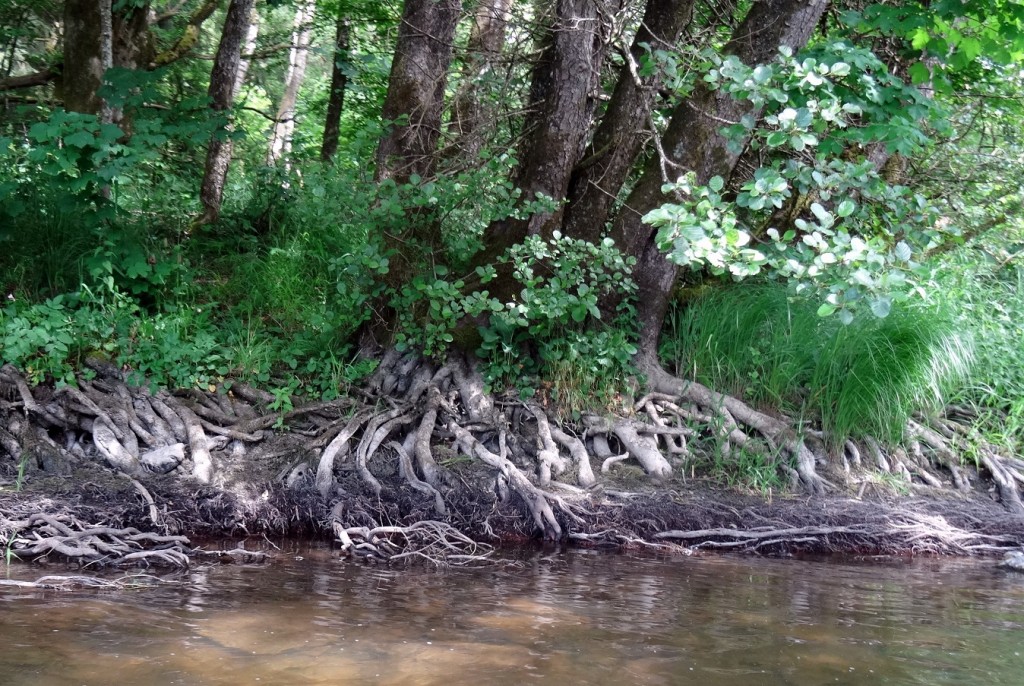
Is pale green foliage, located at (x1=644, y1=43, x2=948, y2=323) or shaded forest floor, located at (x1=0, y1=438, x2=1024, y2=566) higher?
pale green foliage, located at (x1=644, y1=43, x2=948, y2=323)

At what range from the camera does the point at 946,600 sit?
215 inches

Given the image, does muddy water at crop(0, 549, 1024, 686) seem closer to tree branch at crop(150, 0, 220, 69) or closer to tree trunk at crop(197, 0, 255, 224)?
tree trunk at crop(197, 0, 255, 224)

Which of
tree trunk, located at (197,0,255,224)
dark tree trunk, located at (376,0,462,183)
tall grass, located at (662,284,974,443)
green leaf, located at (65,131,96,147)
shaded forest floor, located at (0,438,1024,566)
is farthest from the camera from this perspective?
tree trunk, located at (197,0,255,224)

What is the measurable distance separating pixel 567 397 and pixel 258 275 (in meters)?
3.41

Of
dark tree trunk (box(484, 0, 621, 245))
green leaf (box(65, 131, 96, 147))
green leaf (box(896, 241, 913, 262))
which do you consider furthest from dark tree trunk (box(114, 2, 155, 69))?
green leaf (box(896, 241, 913, 262))

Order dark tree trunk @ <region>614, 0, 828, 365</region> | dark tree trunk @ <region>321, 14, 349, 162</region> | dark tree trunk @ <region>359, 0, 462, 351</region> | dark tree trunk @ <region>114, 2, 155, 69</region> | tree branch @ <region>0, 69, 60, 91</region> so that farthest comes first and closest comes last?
dark tree trunk @ <region>321, 14, 349, 162</region> < tree branch @ <region>0, 69, 60, 91</region> < dark tree trunk @ <region>114, 2, 155, 69</region> < dark tree trunk @ <region>359, 0, 462, 351</region> < dark tree trunk @ <region>614, 0, 828, 365</region>

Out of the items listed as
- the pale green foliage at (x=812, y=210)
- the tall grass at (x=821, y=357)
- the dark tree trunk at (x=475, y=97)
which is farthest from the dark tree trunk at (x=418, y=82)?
the pale green foliage at (x=812, y=210)

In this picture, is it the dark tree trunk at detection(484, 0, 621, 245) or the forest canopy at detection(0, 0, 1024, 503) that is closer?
the forest canopy at detection(0, 0, 1024, 503)

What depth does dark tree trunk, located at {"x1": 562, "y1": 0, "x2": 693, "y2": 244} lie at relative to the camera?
7.62 metres

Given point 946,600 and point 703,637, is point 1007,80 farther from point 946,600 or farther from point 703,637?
point 703,637

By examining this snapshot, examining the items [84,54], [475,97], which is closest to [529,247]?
[475,97]

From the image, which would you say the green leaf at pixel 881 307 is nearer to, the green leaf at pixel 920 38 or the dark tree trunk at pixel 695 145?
the dark tree trunk at pixel 695 145

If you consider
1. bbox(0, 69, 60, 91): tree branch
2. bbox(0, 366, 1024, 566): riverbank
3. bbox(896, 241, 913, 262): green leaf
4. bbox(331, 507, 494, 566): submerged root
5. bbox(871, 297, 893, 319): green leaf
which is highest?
bbox(0, 69, 60, 91): tree branch

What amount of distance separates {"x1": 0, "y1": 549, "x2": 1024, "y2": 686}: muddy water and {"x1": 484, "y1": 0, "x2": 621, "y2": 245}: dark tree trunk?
2958mm
